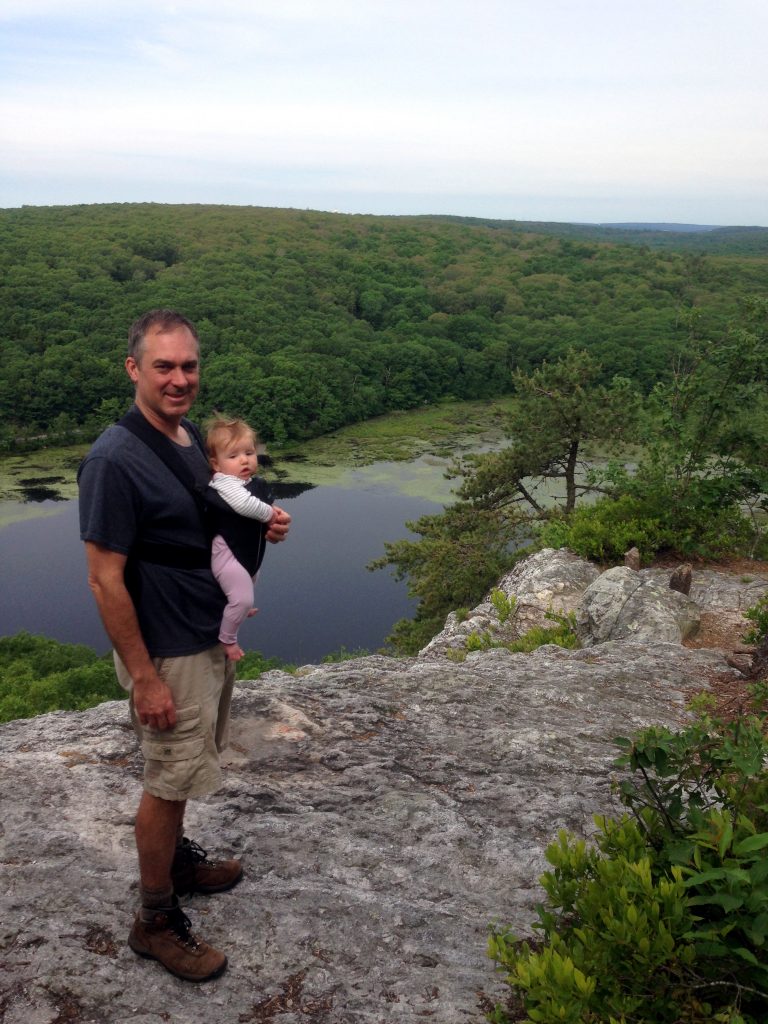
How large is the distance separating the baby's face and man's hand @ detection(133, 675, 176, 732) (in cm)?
74

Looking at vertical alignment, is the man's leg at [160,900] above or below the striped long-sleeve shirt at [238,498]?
below

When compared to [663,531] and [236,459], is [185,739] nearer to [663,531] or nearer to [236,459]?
[236,459]

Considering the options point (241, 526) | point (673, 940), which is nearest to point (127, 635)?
point (241, 526)

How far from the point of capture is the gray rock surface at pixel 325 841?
2.33 m

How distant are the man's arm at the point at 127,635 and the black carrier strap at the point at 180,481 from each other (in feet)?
0.40

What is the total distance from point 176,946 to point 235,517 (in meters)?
1.44

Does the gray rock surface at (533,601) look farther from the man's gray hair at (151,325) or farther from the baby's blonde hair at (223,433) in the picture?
the man's gray hair at (151,325)

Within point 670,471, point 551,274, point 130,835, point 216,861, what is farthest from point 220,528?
point 551,274

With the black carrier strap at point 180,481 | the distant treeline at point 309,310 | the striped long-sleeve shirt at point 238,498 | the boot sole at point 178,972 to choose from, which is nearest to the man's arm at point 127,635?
the black carrier strap at point 180,481

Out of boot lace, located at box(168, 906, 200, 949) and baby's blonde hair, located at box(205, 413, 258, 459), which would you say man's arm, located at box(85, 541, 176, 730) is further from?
boot lace, located at box(168, 906, 200, 949)

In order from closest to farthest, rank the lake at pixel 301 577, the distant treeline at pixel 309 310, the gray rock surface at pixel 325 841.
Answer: the gray rock surface at pixel 325 841, the lake at pixel 301 577, the distant treeline at pixel 309 310

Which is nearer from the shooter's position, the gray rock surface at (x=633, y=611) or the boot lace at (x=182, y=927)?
the boot lace at (x=182, y=927)

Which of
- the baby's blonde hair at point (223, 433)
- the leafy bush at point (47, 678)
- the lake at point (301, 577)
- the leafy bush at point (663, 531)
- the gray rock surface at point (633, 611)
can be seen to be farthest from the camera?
the lake at point (301, 577)

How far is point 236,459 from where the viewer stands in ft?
8.29
